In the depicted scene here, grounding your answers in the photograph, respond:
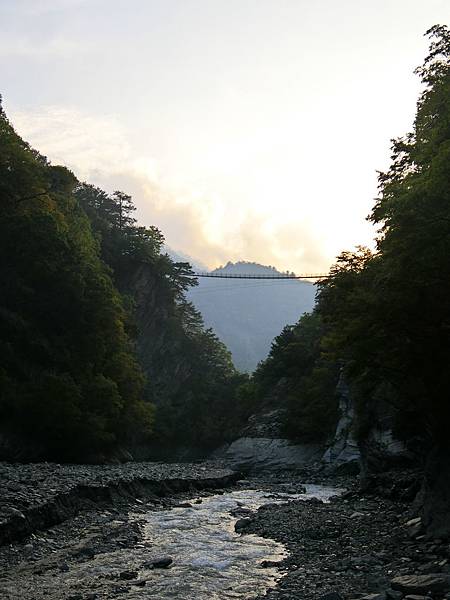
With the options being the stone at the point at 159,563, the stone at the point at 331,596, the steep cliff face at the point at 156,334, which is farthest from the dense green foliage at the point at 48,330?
the steep cliff face at the point at 156,334

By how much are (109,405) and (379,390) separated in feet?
73.4

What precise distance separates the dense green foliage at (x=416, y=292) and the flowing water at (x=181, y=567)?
7.61 m

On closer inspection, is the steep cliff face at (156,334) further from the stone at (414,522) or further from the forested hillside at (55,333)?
the stone at (414,522)

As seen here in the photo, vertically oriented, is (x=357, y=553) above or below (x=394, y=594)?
below

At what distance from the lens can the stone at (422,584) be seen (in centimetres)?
1041

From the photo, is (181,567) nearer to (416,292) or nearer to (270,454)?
(416,292)

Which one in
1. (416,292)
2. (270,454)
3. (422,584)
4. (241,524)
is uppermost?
(416,292)

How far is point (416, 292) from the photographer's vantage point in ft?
55.3

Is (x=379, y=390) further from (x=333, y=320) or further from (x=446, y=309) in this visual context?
(x=446, y=309)

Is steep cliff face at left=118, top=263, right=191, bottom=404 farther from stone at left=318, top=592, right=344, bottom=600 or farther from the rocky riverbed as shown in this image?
stone at left=318, top=592, right=344, bottom=600

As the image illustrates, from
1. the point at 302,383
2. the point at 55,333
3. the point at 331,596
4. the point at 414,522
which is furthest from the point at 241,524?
the point at 302,383

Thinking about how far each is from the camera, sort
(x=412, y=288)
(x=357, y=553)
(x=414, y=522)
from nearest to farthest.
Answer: (x=357, y=553), (x=412, y=288), (x=414, y=522)

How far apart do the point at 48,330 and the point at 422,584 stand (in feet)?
123

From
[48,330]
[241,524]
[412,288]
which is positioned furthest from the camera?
[48,330]
